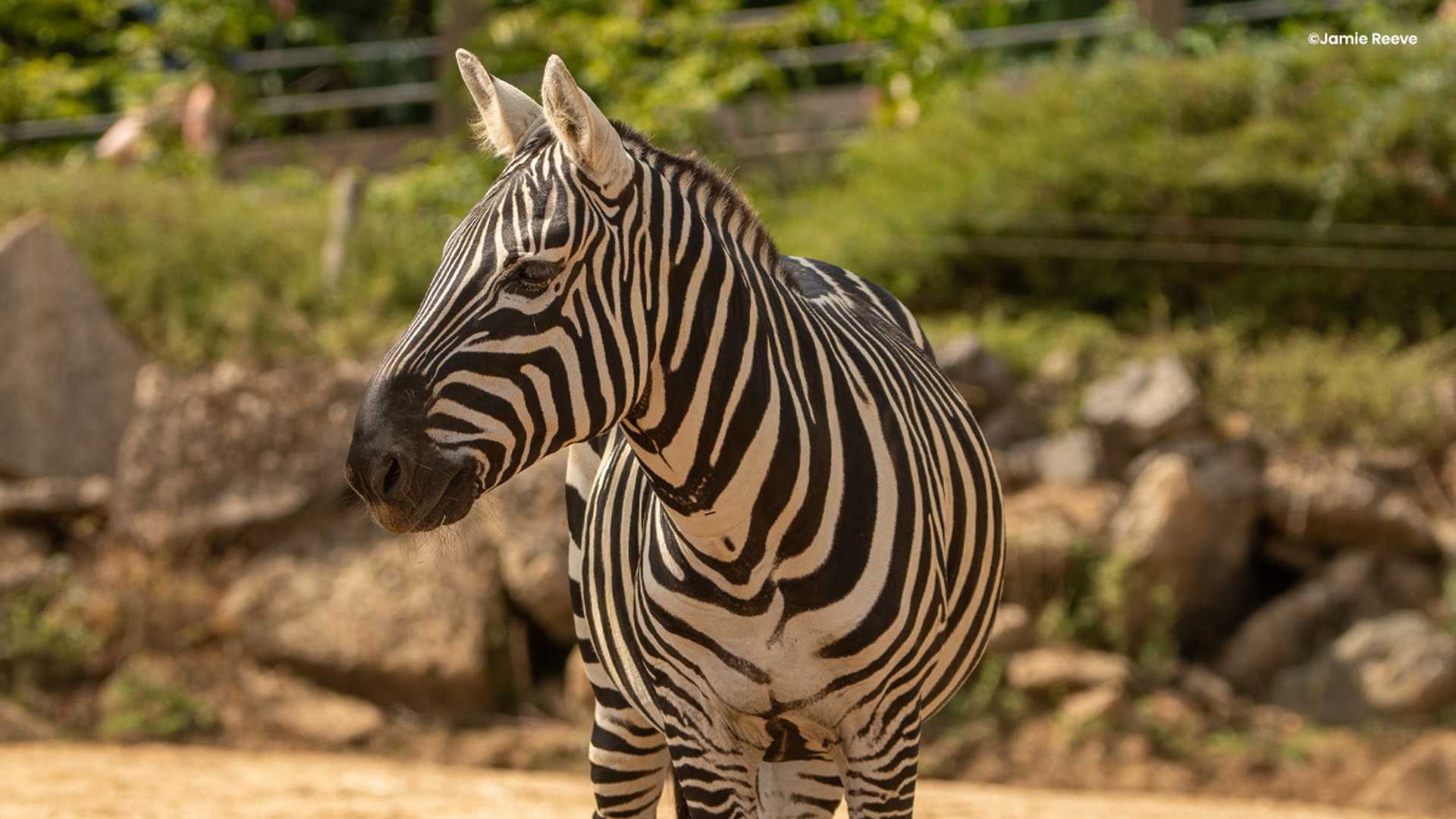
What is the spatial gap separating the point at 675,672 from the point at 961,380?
537cm

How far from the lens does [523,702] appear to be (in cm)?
711

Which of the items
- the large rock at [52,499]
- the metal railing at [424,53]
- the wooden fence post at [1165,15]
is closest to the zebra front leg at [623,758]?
the large rock at [52,499]

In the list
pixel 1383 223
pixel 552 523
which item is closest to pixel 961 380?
pixel 552 523

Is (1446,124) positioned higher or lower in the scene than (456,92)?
lower

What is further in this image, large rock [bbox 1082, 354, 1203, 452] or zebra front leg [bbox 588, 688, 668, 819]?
large rock [bbox 1082, 354, 1203, 452]

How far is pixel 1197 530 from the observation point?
23.8 feet

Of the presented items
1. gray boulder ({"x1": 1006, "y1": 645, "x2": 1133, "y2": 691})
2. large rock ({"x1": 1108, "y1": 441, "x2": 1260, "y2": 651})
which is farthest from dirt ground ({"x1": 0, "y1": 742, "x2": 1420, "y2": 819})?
large rock ({"x1": 1108, "y1": 441, "x2": 1260, "y2": 651})

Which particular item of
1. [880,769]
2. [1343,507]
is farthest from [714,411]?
[1343,507]

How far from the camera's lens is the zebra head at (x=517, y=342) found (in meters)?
2.07

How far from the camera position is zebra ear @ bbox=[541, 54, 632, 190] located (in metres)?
2.11

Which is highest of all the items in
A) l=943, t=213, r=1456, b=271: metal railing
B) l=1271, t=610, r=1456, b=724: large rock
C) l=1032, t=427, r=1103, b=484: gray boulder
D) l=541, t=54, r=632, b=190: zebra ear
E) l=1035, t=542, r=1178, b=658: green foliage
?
l=541, t=54, r=632, b=190: zebra ear

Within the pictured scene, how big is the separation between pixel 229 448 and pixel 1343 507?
5974 mm

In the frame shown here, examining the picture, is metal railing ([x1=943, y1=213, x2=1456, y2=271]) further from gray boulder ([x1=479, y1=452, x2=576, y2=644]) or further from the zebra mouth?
the zebra mouth

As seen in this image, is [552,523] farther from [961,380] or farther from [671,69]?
[671,69]
